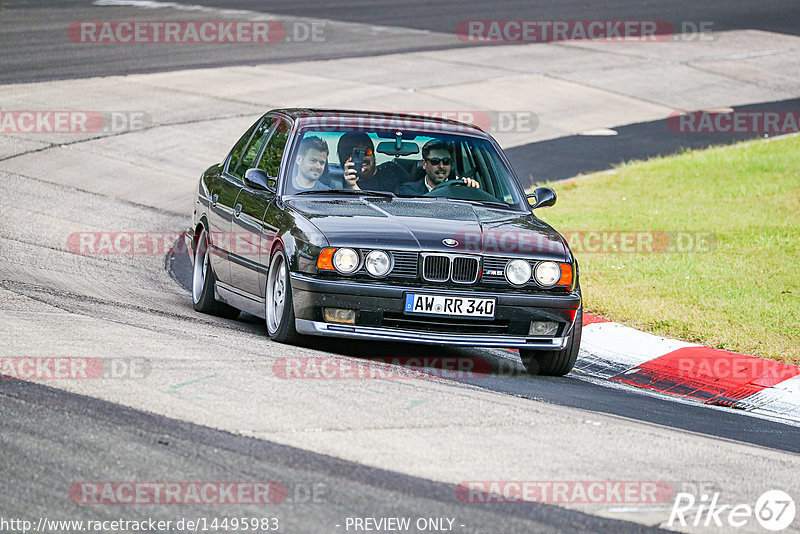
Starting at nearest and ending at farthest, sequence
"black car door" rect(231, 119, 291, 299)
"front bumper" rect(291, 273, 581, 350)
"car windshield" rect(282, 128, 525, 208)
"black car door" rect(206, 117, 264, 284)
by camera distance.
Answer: "front bumper" rect(291, 273, 581, 350) → "black car door" rect(231, 119, 291, 299) → "car windshield" rect(282, 128, 525, 208) → "black car door" rect(206, 117, 264, 284)

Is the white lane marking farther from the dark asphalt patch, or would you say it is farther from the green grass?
the green grass

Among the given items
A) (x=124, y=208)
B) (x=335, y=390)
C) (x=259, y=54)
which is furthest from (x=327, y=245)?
(x=259, y=54)

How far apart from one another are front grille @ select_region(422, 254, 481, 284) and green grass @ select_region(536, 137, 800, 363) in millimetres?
2548

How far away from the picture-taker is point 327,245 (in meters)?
7.58

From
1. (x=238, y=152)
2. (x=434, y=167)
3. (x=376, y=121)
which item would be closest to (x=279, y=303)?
(x=434, y=167)

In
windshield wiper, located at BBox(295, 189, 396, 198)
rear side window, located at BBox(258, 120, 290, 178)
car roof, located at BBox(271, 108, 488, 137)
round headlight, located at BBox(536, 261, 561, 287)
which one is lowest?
round headlight, located at BBox(536, 261, 561, 287)

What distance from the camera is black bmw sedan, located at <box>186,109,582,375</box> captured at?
7.61 m

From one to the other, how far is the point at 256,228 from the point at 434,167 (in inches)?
53.3

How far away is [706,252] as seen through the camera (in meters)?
12.6

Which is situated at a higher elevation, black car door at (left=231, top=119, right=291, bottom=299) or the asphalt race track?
black car door at (left=231, top=119, right=291, bottom=299)

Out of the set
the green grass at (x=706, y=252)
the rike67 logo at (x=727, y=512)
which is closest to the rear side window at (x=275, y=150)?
the green grass at (x=706, y=252)

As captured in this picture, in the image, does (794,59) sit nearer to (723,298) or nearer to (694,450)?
(723,298)

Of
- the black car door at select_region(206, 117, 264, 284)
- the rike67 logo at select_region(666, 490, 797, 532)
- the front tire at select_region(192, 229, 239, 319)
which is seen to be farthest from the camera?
the front tire at select_region(192, 229, 239, 319)

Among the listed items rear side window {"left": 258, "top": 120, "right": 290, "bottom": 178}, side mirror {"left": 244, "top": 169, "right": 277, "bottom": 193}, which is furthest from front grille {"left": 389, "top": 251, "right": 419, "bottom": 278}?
rear side window {"left": 258, "top": 120, "right": 290, "bottom": 178}
